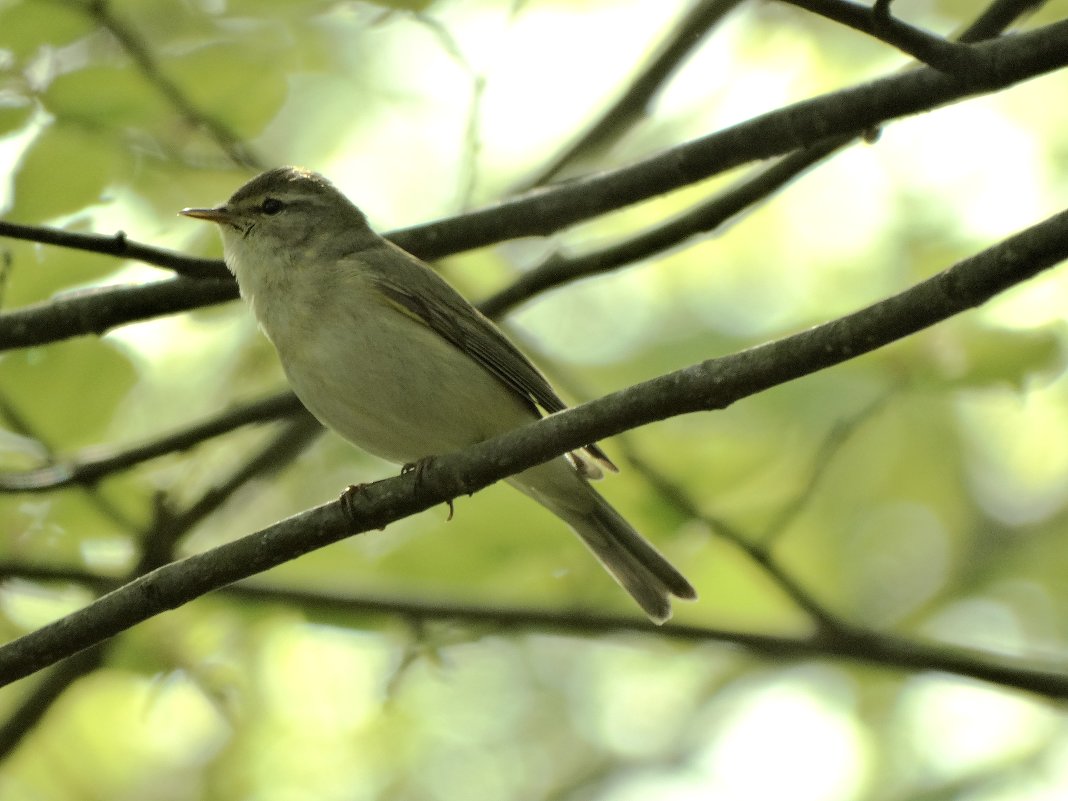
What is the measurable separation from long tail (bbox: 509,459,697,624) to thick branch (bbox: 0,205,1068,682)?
4.36 ft

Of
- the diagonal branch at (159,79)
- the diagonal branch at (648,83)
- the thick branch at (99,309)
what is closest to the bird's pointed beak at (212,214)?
the diagonal branch at (159,79)

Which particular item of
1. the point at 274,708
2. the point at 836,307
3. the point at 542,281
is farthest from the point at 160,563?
the point at 836,307

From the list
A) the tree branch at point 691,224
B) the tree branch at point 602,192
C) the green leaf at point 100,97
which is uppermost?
the green leaf at point 100,97

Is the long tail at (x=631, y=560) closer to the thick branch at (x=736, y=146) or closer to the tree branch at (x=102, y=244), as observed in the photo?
the thick branch at (x=736, y=146)

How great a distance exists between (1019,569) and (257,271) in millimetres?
4617

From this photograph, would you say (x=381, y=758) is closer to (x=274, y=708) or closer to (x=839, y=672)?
(x=274, y=708)

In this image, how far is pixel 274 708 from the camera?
6.36 m

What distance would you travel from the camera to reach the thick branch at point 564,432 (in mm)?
2689

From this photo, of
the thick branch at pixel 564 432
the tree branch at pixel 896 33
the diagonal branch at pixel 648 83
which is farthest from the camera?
the diagonal branch at pixel 648 83

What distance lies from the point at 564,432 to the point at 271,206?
267cm

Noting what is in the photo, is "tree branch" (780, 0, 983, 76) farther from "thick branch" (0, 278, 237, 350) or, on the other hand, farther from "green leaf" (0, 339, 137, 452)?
"green leaf" (0, 339, 137, 452)

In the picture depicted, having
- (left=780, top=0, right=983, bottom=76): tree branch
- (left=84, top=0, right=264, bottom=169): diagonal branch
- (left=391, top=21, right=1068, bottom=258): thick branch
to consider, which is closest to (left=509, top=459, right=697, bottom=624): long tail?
(left=391, top=21, right=1068, bottom=258): thick branch

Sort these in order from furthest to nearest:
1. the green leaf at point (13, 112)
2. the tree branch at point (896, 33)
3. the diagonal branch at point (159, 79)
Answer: the diagonal branch at point (159, 79), the green leaf at point (13, 112), the tree branch at point (896, 33)

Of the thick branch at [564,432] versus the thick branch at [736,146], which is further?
the thick branch at [736,146]
